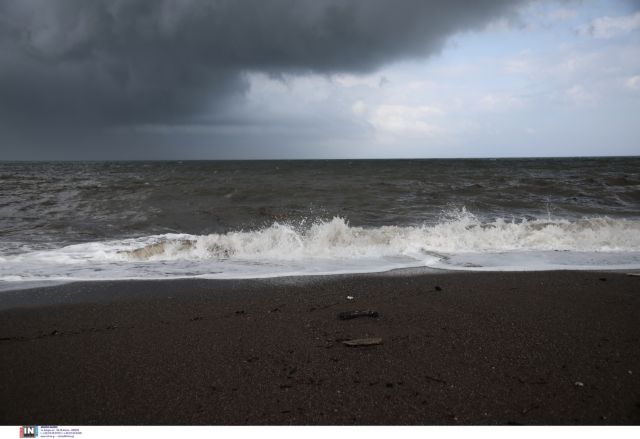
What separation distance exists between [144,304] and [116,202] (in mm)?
12994

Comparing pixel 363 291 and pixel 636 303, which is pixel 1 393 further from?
pixel 636 303

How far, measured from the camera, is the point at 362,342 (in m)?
3.11

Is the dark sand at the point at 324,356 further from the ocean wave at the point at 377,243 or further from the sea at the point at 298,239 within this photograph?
the ocean wave at the point at 377,243

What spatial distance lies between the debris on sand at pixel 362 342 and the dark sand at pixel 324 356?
7 centimetres

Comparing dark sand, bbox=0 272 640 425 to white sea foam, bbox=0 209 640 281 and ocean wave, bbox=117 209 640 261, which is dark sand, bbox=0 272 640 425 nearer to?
white sea foam, bbox=0 209 640 281

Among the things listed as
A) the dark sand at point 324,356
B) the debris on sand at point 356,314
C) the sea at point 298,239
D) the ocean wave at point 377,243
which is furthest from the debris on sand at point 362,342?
the ocean wave at point 377,243

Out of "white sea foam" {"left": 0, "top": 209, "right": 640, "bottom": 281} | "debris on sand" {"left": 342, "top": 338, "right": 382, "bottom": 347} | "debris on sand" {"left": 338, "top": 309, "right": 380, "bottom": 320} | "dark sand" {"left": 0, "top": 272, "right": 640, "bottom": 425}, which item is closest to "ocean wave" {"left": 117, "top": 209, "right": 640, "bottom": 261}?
"white sea foam" {"left": 0, "top": 209, "right": 640, "bottom": 281}

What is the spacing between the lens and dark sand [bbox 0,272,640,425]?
7.45ft

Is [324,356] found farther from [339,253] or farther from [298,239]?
[298,239]

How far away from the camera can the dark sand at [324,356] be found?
2.27 m

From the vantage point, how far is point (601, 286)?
15.6ft

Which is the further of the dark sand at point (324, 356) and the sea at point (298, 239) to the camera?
the sea at point (298, 239)

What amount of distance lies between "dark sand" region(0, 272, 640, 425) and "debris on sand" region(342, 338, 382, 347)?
2.6 inches
